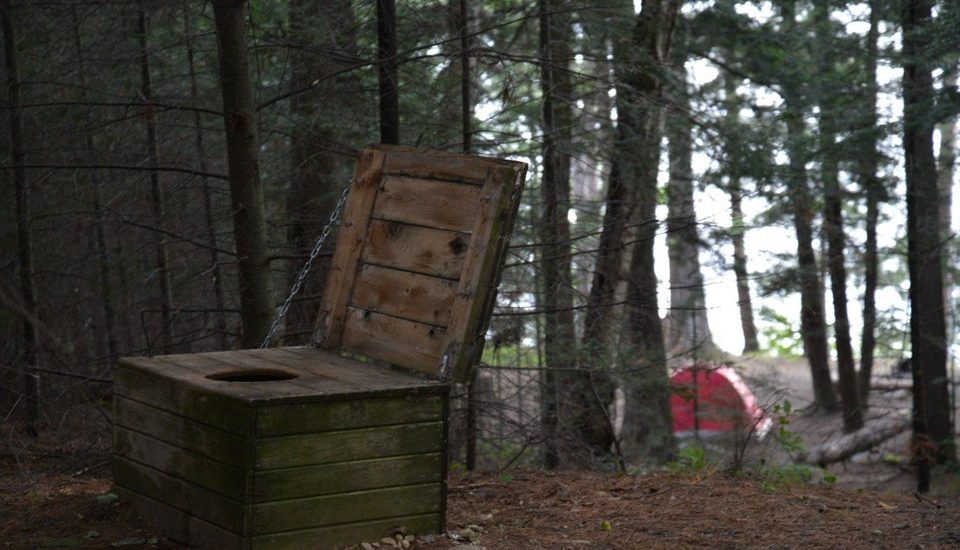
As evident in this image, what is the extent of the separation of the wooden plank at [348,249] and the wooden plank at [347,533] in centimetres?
115

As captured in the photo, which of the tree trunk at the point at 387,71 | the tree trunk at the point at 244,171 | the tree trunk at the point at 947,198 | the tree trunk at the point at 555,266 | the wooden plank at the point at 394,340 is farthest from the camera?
the tree trunk at the point at 947,198

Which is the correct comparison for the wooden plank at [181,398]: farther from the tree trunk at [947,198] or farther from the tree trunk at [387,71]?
the tree trunk at [947,198]

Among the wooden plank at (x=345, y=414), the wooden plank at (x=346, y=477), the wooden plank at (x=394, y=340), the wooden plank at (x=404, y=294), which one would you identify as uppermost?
the wooden plank at (x=404, y=294)

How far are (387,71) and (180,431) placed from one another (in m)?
3.05

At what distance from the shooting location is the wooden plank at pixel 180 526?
441cm

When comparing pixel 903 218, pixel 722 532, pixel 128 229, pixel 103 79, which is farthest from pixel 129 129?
pixel 903 218

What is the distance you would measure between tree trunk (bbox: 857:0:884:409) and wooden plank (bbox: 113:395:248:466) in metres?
8.89

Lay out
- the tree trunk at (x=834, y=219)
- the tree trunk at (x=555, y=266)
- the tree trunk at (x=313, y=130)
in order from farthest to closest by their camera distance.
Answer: the tree trunk at (x=834, y=219) < the tree trunk at (x=555, y=266) < the tree trunk at (x=313, y=130)

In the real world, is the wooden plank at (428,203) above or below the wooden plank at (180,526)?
above

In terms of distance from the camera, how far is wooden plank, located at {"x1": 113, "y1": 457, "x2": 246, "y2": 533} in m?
Result: 4.35

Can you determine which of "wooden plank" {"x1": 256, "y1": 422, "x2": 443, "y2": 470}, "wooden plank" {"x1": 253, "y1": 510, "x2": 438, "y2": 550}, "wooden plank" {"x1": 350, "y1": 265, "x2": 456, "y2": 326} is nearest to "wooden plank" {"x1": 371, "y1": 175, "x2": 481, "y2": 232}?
"wooden plank" {"x1": 350, "y1": 265, "x2": 456, "y2": 326}

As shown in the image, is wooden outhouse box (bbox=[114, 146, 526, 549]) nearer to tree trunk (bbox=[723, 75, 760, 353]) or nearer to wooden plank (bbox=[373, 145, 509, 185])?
wooden plank (bbox=[373, 145, 509, 185])

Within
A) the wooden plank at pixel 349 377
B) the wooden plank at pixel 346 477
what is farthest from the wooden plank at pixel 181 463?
the wooden plank at pixel 349 377

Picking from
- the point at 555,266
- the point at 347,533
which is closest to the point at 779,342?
the point at 555,266
